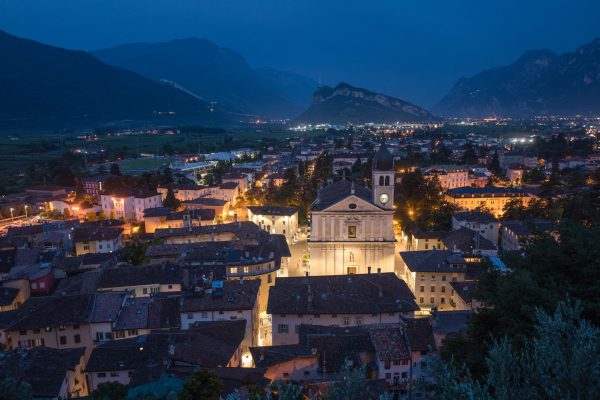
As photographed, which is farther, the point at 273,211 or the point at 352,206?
the point at 273,211

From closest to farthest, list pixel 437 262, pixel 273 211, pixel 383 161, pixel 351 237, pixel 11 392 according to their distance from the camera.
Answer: pixel 11 392, pixel 437 262, pixel 351 237, pixel 383 161, pixel 273 211

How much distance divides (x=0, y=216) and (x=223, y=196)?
33.0m

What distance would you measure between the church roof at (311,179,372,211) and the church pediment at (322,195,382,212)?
0.34 m

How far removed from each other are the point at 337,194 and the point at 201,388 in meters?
37.9

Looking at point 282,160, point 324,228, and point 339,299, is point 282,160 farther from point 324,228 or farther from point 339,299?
point 339,299

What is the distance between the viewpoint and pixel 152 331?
94.7ft

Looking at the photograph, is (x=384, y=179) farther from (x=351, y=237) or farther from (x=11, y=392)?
(x=11, y=392)

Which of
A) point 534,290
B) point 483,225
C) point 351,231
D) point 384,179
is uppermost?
point 534,290

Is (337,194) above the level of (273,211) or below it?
above

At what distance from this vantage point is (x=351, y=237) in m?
48.2

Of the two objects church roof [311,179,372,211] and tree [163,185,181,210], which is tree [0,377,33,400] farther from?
tree [163,185,181,210]

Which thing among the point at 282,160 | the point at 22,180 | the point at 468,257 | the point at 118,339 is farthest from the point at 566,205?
the point at 22,180

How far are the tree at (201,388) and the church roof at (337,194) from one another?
31.1 metres

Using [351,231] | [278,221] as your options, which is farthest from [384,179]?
[278,221]
